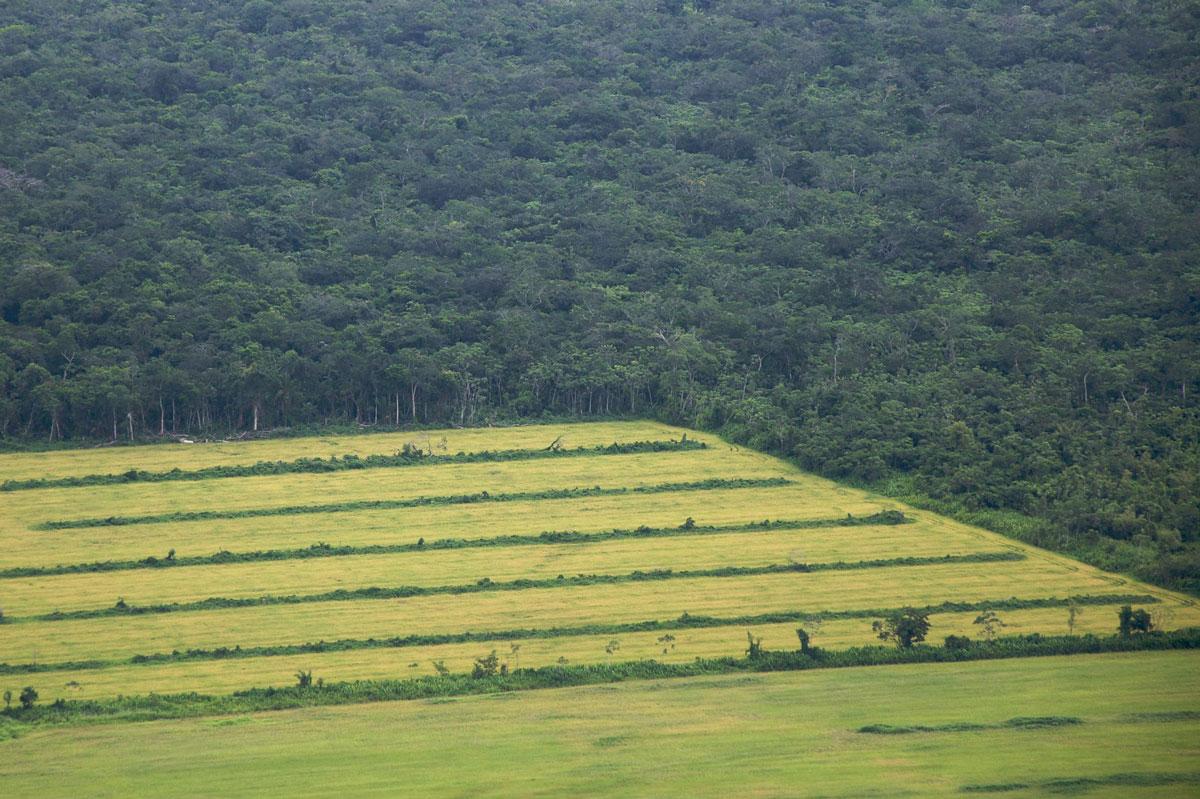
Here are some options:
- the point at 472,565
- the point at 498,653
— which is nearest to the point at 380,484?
the point at 472,565

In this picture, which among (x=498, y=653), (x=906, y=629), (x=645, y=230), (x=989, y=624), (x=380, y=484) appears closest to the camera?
(x=906, y=629)

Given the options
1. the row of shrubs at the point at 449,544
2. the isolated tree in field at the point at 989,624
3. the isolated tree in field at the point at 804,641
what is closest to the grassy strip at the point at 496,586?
the row of shrubs at the point at 449,544

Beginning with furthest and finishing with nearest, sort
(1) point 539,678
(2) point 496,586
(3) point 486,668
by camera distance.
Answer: (2) point 496,586 < (3) point 486,668 < (1) point 539,678

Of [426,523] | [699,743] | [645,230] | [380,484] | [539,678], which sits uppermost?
[645,230]

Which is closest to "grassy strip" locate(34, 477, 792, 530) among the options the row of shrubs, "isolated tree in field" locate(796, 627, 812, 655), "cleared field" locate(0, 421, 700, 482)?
the row of shrubs

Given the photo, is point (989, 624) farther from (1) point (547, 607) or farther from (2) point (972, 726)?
(1) point (547, 607)

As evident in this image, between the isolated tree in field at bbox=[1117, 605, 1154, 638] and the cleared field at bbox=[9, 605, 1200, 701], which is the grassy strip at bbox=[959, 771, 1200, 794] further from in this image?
the cleared field at bbox=[9, 605, 1200, 701]

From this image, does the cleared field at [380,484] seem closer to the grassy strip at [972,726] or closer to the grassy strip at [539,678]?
the grassy strip at [539,678]
